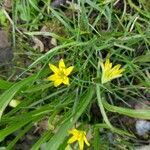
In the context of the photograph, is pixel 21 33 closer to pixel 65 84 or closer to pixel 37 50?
pixel 37 50

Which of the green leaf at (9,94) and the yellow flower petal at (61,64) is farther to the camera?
the yellow flower petal at (61,64)

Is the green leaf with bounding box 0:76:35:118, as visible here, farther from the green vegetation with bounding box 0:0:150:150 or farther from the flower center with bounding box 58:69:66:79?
the flower center with bounding box 58:69:66:79

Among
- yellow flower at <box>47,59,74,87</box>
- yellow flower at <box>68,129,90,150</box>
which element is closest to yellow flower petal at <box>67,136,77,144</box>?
A: yellow flower at <box>68,129,90,150</box>

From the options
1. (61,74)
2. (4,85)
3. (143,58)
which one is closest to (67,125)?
(61,74)

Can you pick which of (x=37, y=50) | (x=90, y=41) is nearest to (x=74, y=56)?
(x=90, y=41)

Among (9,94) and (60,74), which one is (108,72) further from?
(9,94)

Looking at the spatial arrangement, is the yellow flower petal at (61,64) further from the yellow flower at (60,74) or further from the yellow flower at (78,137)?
the yellow flower at (78,137)

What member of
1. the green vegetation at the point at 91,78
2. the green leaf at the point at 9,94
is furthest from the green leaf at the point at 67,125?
the green leaf at the point at 9,94
